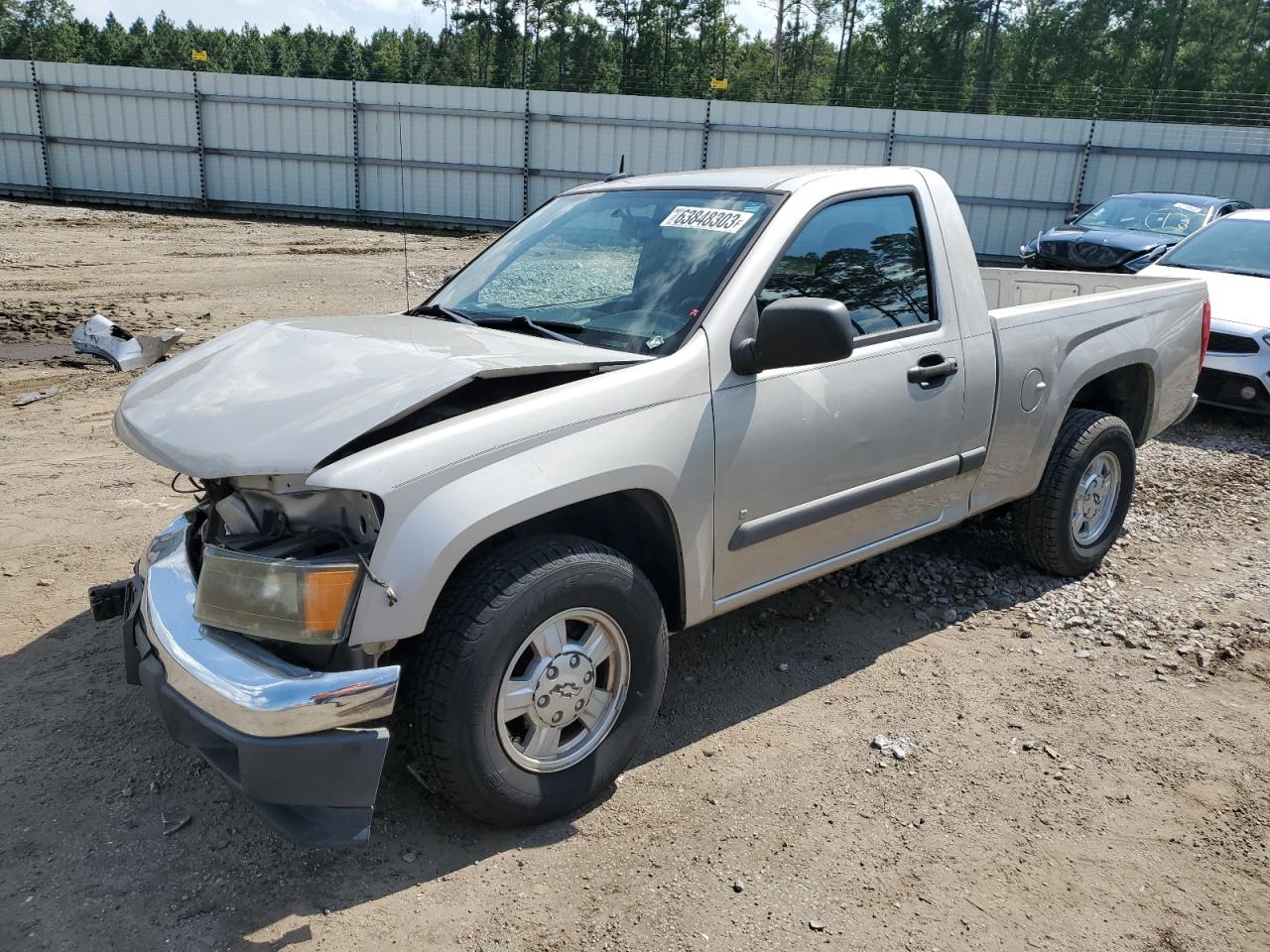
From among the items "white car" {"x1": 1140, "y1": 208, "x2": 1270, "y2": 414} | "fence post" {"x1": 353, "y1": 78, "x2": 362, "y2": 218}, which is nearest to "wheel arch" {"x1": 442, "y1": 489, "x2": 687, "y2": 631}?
"white car" {"x1": 1140, "y1": 208, "x2": 1270, "y2": 414}

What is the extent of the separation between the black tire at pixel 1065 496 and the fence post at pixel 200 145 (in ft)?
69.3

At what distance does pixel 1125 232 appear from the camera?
41.4 ft

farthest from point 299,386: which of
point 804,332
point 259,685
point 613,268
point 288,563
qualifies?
point 804,332

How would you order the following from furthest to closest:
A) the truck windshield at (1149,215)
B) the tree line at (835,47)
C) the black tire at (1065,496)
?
1. the tree line at (835,47)
2. the truck windshield at (1149,215)
3. the black tire at (1065,496)

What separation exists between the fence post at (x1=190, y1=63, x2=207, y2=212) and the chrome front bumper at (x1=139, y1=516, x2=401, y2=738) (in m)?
21.6

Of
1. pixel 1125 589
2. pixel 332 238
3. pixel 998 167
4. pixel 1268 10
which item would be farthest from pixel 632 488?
pixel 1268 10

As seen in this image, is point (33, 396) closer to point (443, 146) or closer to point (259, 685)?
point (259, 685)

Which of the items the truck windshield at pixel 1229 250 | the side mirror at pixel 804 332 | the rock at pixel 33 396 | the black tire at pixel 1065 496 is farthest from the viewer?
the truck windshield at pixel 1229 250

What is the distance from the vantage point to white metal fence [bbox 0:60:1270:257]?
2023cm

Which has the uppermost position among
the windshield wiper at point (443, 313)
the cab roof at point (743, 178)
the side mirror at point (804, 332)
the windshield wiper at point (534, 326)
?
the cab roof at point (743, 178)

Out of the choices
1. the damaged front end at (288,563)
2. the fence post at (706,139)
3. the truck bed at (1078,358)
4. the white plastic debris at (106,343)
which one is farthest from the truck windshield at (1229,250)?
the fence post at (706,139)

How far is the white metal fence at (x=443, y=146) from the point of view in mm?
20234

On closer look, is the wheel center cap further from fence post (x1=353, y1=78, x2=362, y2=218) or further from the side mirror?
fence post (x1=353, y1=78, x2=362, y2=218)

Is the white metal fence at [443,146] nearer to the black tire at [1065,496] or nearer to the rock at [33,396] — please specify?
the rock at [33,396]
